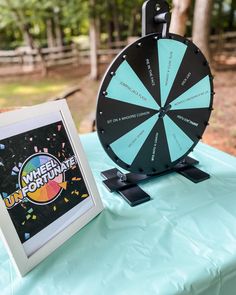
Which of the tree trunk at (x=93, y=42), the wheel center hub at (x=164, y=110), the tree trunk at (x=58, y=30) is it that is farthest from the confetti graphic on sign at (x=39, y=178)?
the tree trunk at (x=58, y=30)

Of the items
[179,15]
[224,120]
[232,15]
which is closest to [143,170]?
[179,15]

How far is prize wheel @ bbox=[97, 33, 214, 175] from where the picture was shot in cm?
73

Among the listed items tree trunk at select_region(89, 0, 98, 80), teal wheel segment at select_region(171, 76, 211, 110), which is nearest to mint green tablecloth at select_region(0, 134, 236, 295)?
teal wheel segment at select_region(171, 76, 211, 110)

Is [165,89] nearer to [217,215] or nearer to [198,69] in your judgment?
[198,69]

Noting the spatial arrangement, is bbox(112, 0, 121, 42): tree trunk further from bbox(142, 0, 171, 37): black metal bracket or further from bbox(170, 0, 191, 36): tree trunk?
bbox(142, 0, 171, 37): black metal bracket

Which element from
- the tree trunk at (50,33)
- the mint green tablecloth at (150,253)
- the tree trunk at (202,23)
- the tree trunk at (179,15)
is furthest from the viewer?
the tree trunk at (50,33)

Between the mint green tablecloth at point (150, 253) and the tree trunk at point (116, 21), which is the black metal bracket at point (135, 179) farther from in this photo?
the tree trunk at point (116, 21)

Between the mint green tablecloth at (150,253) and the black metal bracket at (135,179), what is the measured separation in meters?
0.02

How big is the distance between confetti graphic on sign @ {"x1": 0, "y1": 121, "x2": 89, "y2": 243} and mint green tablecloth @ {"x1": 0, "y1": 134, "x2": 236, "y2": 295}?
0.08 metres

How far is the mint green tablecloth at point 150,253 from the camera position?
0.52 m

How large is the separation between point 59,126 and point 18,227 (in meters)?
0.23

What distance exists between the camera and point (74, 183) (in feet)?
2.23

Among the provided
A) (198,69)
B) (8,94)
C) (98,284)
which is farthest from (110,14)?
(98,284)

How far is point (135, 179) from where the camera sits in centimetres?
86
